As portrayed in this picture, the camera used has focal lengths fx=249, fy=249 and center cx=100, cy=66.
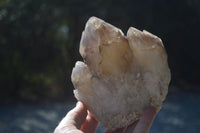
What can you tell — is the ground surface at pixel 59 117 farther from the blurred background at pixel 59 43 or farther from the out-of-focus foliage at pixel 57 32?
the out-of-focus foliage at pixel 57 32

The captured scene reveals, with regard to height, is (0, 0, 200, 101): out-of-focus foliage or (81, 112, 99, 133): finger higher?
(0, 0, 200, 101): out-of-focus foliage

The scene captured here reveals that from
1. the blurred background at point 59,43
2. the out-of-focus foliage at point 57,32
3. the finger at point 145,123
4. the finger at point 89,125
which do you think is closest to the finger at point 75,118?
the finger at point 89,125

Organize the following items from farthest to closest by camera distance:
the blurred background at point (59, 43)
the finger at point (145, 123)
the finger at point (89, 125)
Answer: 1. the blurred background at point (59, 43)
2. the finger at point (89, 125)
3. the finger at point (145, 123)

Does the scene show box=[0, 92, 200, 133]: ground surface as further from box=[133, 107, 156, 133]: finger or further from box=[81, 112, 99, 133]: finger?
box=[133, 107, 156, 133]: finger

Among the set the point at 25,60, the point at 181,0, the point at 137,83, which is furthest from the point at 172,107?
the point at 137,83

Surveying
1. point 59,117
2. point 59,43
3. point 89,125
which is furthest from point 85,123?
point 59,43

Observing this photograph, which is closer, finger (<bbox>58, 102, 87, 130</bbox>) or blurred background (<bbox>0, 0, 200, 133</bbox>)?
finger (<bbox>58, 102, 87, 130</bbox>)

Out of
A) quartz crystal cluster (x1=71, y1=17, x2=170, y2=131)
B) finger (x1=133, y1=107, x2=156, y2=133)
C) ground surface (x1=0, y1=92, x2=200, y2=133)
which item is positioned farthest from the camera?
ground surface (x1=0, y1=92, x2=200, y2=133)

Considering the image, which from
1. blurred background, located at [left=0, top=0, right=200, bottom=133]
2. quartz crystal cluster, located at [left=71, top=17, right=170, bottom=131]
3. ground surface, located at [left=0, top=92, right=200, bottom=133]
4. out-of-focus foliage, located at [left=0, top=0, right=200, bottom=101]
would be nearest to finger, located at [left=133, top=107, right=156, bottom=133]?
quartz crystal cluster, located at [left=71, top=17, right=170, bottom=131]
